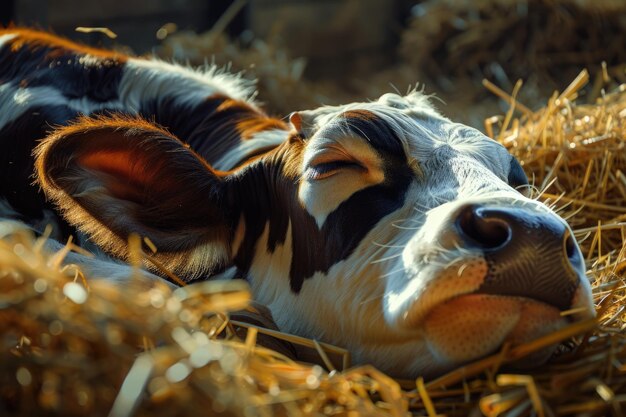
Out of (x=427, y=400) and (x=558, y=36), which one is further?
(x=558, y=36)

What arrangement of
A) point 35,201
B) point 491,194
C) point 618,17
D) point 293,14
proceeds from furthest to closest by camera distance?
point 293,14
point 618,17
point 35,201
point 491,194

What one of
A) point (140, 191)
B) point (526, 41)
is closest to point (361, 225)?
point (140, 191)

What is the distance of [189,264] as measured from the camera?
10.2ft

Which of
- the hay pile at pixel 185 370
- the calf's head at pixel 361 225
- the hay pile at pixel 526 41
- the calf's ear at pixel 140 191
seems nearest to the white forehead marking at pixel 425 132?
the calf's head at pixel 361 225

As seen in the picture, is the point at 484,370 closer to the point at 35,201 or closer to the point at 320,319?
the point at 320,319

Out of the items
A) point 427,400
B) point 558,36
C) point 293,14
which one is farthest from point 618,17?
point 427,400

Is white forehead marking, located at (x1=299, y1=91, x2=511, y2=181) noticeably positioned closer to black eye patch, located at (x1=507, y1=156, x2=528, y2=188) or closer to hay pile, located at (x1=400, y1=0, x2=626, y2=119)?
black eye patch, located at (x1=507, y1=156, x2=528, y2=188)

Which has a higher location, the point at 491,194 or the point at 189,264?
the point at 491,194

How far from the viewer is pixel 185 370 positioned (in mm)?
1871

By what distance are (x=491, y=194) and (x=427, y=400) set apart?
65 centimetres

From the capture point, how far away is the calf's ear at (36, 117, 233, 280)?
2871 mm

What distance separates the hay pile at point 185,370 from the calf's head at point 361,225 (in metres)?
0.12

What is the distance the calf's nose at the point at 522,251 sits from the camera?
2.33 metres

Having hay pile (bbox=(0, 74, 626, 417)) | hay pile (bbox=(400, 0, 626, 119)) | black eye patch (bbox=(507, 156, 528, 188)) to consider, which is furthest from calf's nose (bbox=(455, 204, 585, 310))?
hay pile (bbox=(400, 0, 626, 119))
